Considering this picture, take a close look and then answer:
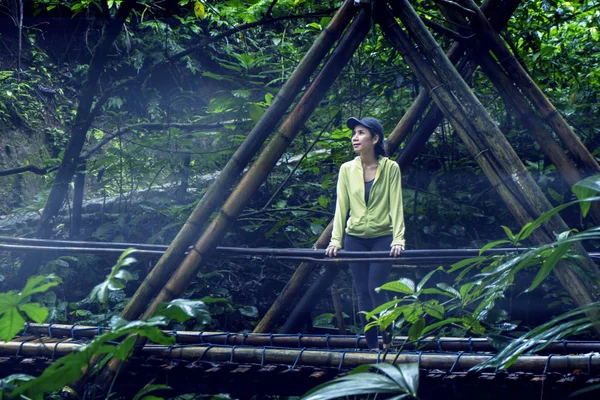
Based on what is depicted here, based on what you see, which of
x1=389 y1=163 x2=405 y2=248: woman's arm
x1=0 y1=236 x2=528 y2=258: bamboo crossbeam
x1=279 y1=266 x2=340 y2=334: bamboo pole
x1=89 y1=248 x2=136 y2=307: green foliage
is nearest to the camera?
x1=89 y1=248 x2=136 y2=307: green foliage

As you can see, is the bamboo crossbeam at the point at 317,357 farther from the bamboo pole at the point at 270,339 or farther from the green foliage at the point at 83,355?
the green foliage at the point at 83,355

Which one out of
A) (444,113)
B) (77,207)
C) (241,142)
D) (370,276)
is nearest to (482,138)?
(444,113)

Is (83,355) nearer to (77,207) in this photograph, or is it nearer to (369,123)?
(369,123)

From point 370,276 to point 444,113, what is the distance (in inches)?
37.4

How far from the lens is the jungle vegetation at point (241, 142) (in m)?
3.78

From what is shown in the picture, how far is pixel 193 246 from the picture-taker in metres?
2.75

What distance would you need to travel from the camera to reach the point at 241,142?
3.87 meters

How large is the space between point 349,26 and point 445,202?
175 centimetres

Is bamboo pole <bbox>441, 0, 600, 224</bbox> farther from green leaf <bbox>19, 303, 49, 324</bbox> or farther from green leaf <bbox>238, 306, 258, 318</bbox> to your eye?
green leaf <bbox>19, 303, 49, 324</bbox>

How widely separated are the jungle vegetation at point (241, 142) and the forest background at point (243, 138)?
1 cm

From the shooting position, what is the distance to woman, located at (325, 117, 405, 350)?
3.01 metres

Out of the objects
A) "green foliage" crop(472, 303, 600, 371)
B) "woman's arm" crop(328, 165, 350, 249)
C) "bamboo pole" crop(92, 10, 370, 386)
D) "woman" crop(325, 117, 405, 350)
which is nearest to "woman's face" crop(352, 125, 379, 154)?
"woman" crop(325, 117, 405, 350)

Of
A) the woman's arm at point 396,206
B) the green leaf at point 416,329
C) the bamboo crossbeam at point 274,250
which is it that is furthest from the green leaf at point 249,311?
the green leaf at point 416,329

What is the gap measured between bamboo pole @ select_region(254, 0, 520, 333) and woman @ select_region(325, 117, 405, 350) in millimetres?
221
